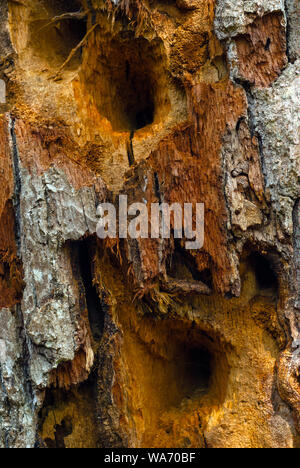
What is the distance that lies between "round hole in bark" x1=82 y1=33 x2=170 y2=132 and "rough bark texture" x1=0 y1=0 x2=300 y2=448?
37mm

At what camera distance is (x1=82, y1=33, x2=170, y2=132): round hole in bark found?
226 centimetres

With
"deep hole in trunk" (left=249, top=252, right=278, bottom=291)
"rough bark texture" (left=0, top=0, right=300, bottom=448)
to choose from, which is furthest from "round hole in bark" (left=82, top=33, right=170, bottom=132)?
"deep hole in trunk" (left=249, top=252, right=278, bottom=291)

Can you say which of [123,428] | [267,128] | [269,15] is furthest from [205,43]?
[123,428]

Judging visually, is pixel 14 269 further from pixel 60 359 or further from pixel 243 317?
pixel 243 317

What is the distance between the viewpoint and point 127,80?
7.79 feet

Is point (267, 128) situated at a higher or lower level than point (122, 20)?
lower

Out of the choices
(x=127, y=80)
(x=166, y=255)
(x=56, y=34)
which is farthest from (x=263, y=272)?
(x=56, y=34)

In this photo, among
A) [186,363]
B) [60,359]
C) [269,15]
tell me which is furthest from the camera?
[186,363]

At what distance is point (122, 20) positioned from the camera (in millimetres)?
2211

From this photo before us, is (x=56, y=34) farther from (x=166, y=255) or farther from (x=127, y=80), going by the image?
(x=166, y=255)

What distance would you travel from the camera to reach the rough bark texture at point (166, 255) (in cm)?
198

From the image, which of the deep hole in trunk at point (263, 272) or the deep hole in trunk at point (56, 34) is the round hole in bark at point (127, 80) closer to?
the deep hole in trunk at point (56, 34)

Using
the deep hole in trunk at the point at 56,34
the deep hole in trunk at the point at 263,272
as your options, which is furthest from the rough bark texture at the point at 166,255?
the deep hole in trunk at the point at 56,34

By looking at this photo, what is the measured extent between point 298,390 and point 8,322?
1160mm
